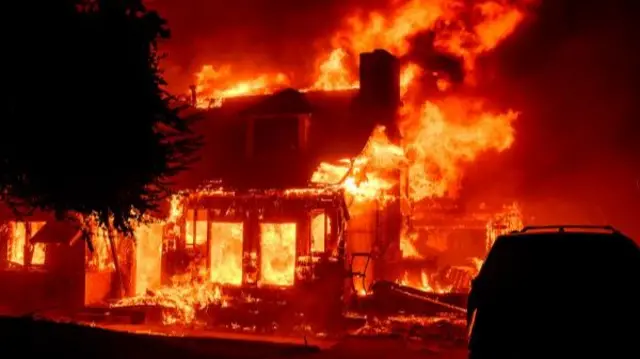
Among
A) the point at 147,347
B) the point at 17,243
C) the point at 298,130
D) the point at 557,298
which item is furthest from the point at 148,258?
the point at 557,298

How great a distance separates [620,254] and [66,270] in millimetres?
20222

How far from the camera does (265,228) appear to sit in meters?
23.6

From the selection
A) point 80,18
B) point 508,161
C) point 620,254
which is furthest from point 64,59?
point 508,161

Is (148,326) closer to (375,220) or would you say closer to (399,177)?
(375,220)

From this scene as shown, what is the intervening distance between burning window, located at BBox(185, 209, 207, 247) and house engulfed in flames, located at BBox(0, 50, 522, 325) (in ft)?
0.11

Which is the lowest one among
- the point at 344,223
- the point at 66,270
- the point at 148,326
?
the point at 148,326

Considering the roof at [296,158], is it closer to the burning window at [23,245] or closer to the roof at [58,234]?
the roof at [58,234]

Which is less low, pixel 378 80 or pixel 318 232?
pixel 378 80

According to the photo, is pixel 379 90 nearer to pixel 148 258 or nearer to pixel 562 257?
pixel 148 258

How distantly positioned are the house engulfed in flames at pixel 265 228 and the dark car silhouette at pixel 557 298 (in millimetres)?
13846

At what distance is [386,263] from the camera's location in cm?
2467

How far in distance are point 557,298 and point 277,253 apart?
16979mm

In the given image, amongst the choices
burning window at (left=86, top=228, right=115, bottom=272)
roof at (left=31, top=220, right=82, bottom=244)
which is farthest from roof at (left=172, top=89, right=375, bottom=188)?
roof at (left=31, top=220, right=82, bottom=244)

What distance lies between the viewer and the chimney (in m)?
24.6
